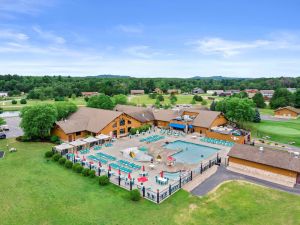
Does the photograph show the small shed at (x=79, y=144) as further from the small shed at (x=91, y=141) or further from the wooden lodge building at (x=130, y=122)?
the wooden lodge building at (x=130, y=122)

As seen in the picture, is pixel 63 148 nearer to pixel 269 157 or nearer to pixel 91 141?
pixel 91 141

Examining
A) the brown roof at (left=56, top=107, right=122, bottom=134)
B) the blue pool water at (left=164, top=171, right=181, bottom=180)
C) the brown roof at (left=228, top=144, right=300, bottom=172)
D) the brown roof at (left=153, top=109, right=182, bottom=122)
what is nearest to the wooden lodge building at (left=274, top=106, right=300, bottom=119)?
the brown roof at (left=153, top=109, right=182, bottom=122)

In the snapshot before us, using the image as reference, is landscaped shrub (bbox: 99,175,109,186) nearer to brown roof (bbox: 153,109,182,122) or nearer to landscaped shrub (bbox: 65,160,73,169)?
landscaped shrub (bbox: 65,160,73,169)

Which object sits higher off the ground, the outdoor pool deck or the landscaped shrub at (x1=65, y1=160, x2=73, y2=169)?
the landscaped shrub at (x1=65, y1=160, x2=73, y2=169)

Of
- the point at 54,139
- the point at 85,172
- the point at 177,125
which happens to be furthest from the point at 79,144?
the point at 177,125

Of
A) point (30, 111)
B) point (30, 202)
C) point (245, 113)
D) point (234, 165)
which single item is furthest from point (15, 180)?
point (245, 113)

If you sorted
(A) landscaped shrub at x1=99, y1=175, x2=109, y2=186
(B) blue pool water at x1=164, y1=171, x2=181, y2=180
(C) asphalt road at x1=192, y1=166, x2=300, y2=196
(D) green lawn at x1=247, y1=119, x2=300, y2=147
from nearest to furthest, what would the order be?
(C) asphalt road at x1=192, y1=166, x2=300, y2=196, (A) landscaped shrub at x1=99, y1=175, x2=109, y2=186, (B) blue pool water at x1=164, y1=171, x2=181, y2=180, (D) green lawn at x1=247, y1=119, x2=300, y2=147
